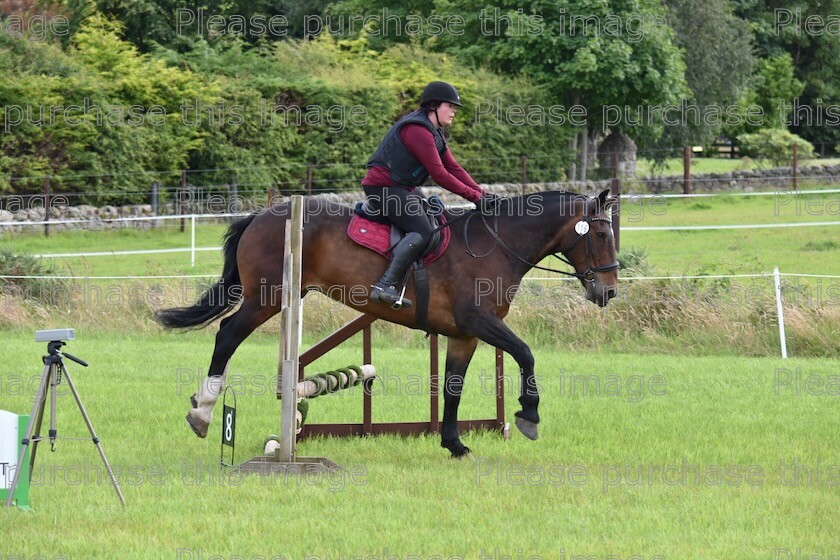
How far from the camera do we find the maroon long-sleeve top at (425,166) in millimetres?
8305

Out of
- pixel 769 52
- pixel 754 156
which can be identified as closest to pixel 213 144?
pixel 754 156

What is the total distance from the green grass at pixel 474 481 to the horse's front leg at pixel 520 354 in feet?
1.05

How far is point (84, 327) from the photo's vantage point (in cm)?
1550

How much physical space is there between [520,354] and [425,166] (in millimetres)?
1508

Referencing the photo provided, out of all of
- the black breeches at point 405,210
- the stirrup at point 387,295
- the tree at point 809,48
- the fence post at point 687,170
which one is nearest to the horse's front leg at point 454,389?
the stirrup at point 387,295

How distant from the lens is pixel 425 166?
8406 millimetres

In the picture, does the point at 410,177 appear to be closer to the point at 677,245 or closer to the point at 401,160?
the point at 401,160

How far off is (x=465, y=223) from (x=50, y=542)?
3.88m

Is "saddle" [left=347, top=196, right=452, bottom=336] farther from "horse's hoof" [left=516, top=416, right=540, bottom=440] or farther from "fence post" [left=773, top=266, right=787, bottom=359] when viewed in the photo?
"fence post" [left=773, top=266, right=787, bottom=359]

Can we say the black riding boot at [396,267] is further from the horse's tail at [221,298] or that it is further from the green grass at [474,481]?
the horse's tail at [221,298]

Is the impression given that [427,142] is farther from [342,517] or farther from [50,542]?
[50,542]

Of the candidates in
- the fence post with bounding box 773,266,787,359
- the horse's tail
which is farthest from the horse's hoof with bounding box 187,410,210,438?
the fence post with bounding box 773,266,787,359

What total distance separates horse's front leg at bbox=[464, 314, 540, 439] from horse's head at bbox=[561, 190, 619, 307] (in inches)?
29.4

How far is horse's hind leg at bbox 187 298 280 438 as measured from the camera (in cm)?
852
